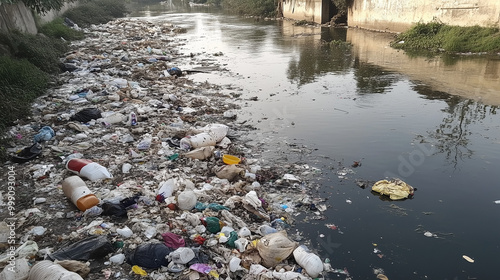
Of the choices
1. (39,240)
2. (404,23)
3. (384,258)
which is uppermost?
(404,23)

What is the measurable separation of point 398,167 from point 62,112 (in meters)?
5.72

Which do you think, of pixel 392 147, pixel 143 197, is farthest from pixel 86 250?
pixel 392 147

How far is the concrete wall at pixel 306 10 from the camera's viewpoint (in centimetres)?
2226

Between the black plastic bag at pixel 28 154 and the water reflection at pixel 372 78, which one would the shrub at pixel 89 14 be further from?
the black plastic bag at pixel 28 154

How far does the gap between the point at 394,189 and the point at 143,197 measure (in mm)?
2864

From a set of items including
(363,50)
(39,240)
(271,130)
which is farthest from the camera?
(363,50)

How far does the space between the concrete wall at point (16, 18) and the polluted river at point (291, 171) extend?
9.24 feet

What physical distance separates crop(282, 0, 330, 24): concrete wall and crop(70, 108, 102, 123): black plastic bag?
19.6 meters

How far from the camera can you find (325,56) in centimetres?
1243

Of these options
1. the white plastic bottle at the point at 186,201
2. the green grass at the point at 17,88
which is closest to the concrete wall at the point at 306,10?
the green grass at the point at 17,88

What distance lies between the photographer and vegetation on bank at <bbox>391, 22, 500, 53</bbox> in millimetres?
10805

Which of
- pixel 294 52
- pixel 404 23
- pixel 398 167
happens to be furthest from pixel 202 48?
pixel 398 167

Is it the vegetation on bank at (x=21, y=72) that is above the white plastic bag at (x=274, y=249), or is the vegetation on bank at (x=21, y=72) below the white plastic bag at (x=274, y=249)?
above

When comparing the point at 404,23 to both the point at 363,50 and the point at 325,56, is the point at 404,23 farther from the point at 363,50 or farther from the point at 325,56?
the point at 325,56
